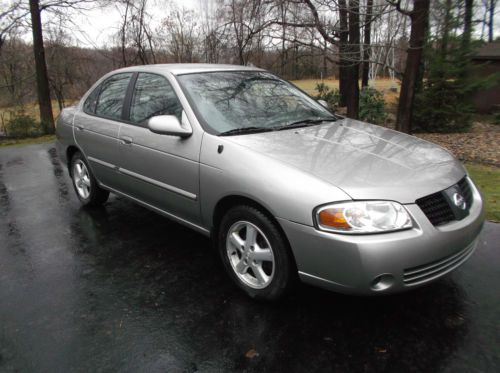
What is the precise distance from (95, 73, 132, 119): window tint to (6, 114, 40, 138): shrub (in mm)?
10377

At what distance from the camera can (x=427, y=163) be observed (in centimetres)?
301

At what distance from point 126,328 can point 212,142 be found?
4.76ft

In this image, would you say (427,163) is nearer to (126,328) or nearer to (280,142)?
(280,142)

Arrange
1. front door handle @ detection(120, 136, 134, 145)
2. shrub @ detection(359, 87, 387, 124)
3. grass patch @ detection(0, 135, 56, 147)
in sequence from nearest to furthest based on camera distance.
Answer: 1. front door handle @ detection(120, 136, 134, 145)
2. grass patch @ detection(0, 135, 56, 147)
3. shrub @ detection(359, 87, 387, 124)

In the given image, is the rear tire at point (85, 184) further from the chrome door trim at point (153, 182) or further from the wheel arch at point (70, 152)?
the chrome door trim at point (153, 182)

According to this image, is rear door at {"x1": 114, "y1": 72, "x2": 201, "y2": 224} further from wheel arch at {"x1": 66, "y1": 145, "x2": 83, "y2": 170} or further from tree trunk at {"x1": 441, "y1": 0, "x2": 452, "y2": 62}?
tree trunk at {"x1": 441, "y1": 0, "x2": 452, "y2": 62}

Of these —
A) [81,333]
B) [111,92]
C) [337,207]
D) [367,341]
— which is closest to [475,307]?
[367,341]

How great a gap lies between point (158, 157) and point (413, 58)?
280 inches

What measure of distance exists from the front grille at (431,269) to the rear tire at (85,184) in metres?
3.80

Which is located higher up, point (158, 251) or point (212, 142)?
point (212, 142)

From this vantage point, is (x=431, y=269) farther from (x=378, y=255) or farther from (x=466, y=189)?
(x=466, y=189)

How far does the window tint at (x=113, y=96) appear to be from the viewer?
14.5 feet

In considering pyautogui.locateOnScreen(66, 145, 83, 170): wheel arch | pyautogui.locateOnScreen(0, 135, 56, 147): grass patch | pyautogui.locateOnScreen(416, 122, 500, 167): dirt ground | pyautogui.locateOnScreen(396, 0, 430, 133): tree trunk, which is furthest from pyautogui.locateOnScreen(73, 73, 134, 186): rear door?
pyautogui.locateOnScreen(0, 135, 56, 147): grass patch

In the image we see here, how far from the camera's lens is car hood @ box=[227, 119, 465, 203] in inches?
101
